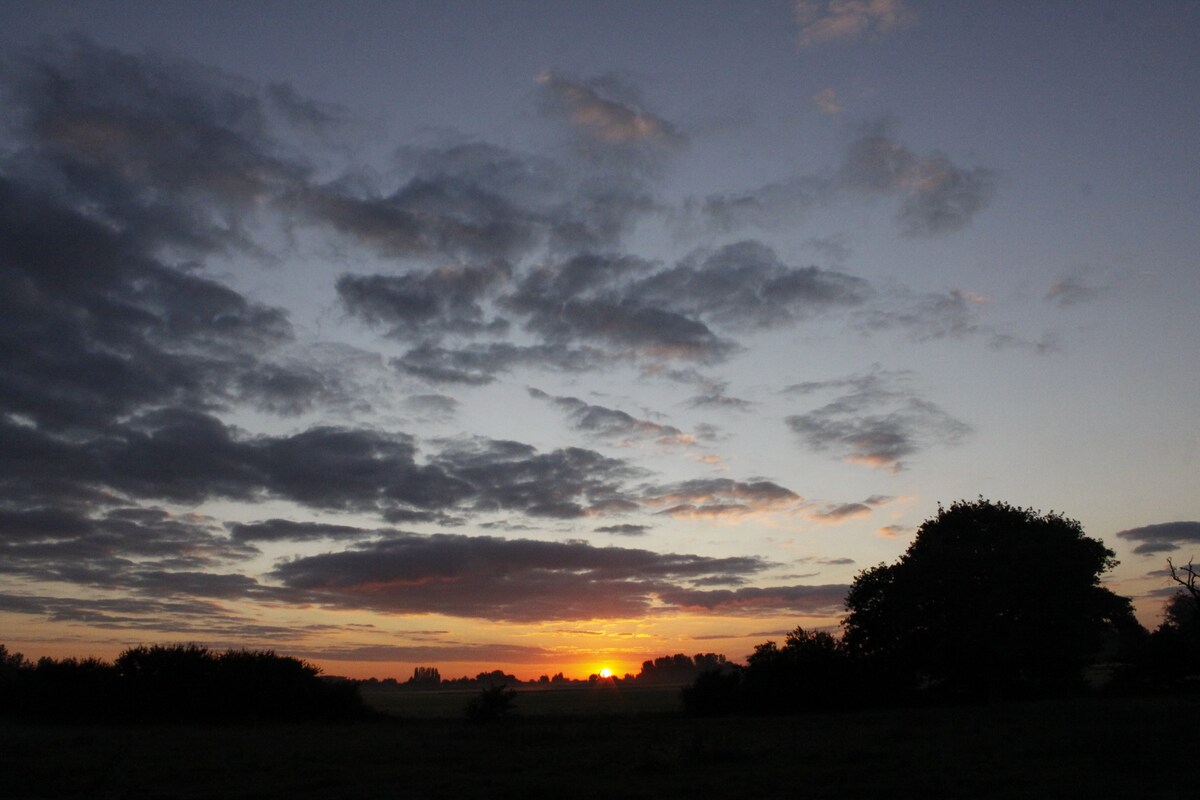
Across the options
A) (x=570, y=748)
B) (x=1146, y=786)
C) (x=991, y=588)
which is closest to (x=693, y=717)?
(x=991, y=588)

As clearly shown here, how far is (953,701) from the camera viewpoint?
5091cm

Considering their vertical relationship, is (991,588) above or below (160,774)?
above

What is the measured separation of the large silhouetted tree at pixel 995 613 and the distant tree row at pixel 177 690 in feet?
109

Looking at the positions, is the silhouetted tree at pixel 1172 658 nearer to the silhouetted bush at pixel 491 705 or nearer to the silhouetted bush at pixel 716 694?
the silhouetted bush at pixel 716 694

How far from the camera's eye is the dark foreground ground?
17.7 meters

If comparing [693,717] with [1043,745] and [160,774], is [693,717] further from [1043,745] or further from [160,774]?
[160,774]

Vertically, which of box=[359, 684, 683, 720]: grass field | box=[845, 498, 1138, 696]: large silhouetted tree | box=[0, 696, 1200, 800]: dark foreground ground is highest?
box=[845, 498, 1138, 696]: large silhouetted tree

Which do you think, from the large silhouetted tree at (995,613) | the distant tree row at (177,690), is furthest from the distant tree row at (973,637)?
the distant tree row at (177,690)

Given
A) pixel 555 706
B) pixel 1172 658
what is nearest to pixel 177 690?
pixel 555 706

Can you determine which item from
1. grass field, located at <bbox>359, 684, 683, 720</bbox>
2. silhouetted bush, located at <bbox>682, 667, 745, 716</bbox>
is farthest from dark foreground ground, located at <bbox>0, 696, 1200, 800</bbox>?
grass field, located at <bbox>359, 684, 683, 720</bbox>

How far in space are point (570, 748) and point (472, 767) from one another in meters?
5.96

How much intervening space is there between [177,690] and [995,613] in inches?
1878

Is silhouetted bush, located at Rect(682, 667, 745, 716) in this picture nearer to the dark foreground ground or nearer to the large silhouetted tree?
the large silhouetted tree

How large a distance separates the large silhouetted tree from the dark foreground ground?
8871 millimetres
